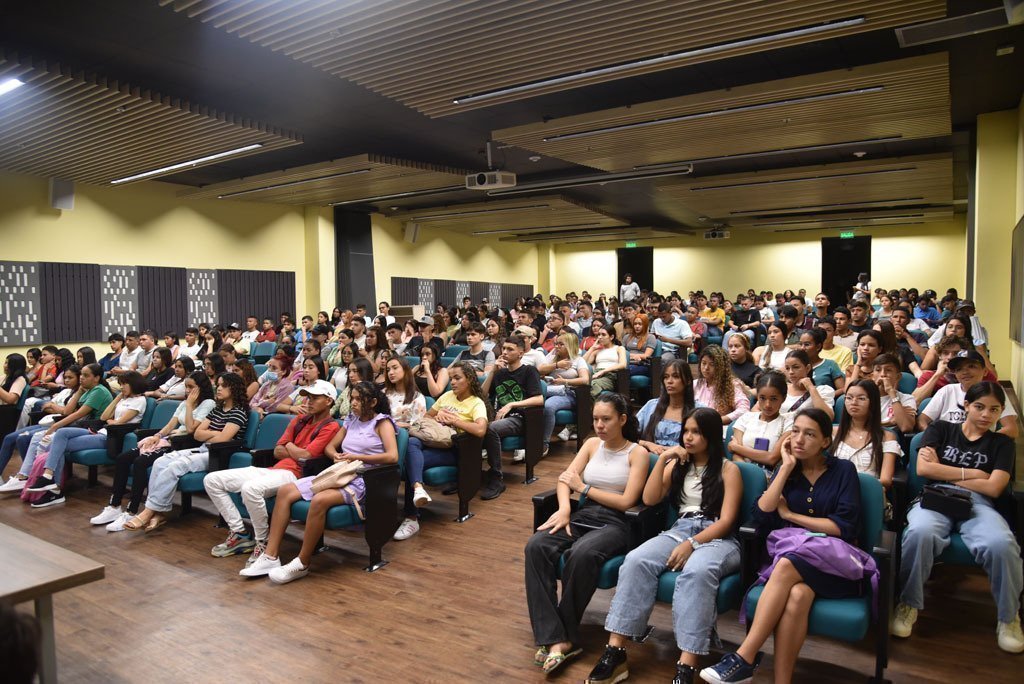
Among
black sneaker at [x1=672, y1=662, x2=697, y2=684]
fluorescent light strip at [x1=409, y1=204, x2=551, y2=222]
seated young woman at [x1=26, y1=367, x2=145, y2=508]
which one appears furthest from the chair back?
fluorescent light strip at [x1=409, y1=204, x2=551, y2=222]

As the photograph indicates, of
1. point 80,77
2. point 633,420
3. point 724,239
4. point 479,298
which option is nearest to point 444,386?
point 633,420

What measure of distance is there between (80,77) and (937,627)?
7.73 meters

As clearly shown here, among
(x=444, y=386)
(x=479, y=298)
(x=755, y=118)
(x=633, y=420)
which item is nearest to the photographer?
(x=633, y=420)

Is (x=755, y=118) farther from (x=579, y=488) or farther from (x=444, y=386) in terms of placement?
(x=579, y=488)

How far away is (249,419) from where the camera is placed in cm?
514

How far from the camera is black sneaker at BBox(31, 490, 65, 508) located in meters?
5.57

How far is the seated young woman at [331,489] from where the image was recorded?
4008 mm

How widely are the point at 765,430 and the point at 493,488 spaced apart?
2398 mm

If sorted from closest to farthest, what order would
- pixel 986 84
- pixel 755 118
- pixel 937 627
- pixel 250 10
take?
pixel 937 627 → pixel 250 10 → pixel 986 84 → pixel 755 118

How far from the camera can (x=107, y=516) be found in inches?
200

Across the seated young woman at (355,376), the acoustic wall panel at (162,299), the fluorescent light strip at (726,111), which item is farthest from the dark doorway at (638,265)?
the seated young woman at (355,376)

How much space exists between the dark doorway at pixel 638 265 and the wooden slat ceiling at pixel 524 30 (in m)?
17.0

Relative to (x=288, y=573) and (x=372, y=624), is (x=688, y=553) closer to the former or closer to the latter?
(x=372, y=624)

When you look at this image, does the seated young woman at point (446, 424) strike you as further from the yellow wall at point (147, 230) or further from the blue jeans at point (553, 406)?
the yellow wall at point (147, 230)
